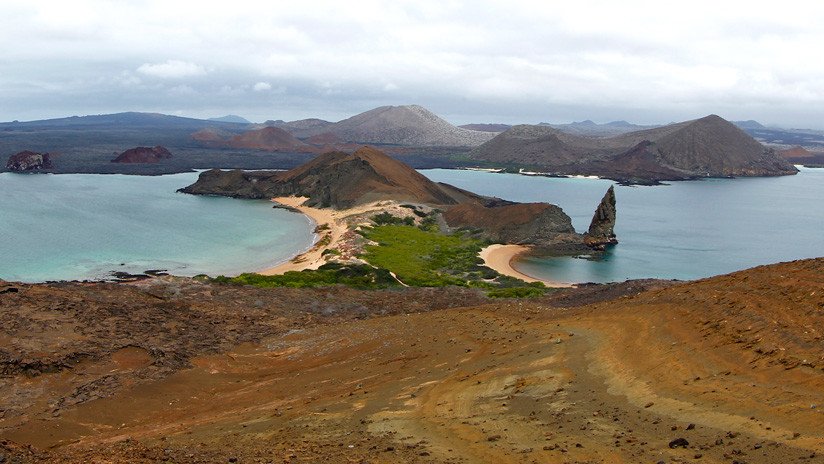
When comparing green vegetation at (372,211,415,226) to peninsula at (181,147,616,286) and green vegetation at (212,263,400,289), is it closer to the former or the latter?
peninsula at (181,147,616,286)

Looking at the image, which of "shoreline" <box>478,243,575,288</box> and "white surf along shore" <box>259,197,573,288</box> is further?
"white surf along shore" <box>259,197,573,288</box>

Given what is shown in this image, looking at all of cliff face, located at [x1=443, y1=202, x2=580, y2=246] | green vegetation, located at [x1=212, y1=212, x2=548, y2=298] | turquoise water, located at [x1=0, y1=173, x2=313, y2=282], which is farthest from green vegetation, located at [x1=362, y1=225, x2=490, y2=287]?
turquoise water, located at [x1=0, y1=173, x2=313, y2=282]

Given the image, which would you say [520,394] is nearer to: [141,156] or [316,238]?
[316,238]

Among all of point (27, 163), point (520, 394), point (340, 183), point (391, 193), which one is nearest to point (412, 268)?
point (391, 193)

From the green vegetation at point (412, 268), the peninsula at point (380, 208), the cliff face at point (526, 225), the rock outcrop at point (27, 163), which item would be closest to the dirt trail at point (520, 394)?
the green vegetation at point (412, 268)

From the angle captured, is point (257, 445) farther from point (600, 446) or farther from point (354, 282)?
point (354, 282)

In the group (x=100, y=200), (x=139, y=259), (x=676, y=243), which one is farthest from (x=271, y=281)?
(x=100, y=200)
